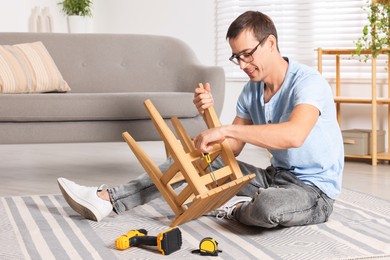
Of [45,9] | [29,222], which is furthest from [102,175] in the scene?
[45,9]

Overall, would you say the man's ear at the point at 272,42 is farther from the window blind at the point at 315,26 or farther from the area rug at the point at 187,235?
the window blind at the point at 315,26

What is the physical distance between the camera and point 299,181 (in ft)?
8.61

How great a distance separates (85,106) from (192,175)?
1474 mm

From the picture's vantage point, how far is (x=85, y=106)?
12.4 feet

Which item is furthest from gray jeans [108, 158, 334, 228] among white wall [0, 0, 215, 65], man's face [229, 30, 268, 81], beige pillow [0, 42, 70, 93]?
white wall [0, 0, 215, 65]

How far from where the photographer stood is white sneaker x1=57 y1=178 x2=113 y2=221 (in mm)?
2715

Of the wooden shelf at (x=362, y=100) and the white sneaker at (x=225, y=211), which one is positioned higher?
the wooden shelf at (x=362, y=100)

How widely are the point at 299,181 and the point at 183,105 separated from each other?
4.59 feet

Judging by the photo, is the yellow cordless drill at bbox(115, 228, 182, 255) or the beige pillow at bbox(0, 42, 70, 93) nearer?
the yellow cordless drill at bbox(115, 228, 182, 255)

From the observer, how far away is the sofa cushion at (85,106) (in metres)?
3.73

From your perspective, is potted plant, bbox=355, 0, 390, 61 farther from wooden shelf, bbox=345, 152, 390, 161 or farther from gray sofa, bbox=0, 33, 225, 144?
gray sofa, bbox=0, 33, 225, 144

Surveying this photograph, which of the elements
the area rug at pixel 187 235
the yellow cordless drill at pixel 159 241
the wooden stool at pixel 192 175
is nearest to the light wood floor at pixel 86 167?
the area rug at pixel 187 235

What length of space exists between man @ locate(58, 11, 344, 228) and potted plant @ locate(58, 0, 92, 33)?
3.67 m

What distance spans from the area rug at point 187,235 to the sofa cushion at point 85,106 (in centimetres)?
72
